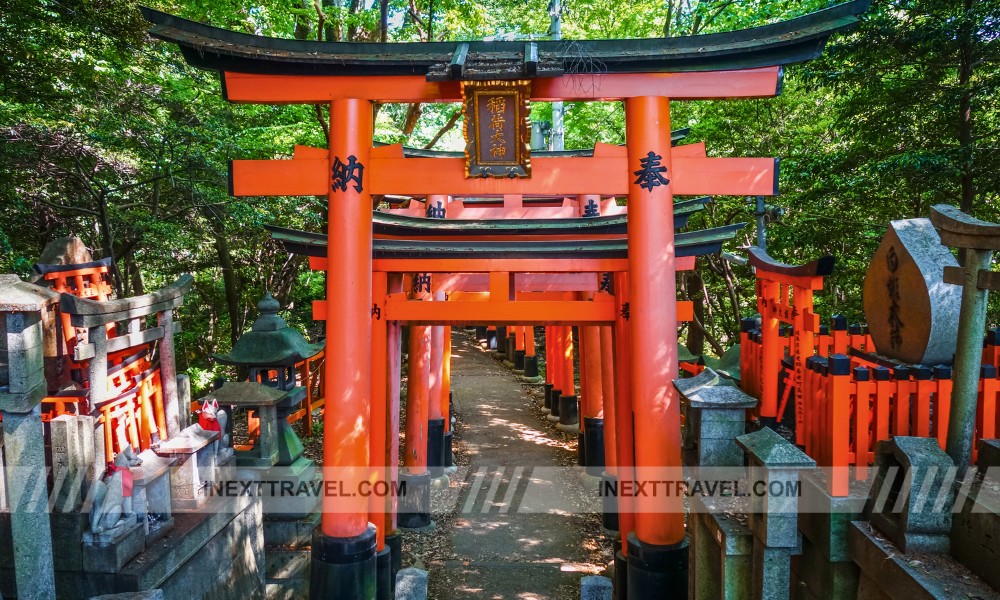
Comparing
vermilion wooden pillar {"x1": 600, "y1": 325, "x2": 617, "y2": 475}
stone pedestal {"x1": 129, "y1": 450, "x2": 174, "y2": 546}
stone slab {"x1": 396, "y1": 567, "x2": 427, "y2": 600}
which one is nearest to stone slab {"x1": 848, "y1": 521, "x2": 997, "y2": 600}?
stone slab {"x1": 396, "y1": 567, "x2": 427, "y2": 600}

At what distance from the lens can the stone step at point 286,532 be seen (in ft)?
28.3

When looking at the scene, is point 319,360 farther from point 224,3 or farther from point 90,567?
point 90,567

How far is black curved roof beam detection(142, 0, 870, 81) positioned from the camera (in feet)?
19.0

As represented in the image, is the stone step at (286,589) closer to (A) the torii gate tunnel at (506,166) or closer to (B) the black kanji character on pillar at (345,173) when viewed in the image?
(A) the torii gate tunnel at (506,166)

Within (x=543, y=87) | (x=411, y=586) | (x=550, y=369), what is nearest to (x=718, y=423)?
(x=543, y=87)

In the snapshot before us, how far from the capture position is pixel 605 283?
923 centimetres

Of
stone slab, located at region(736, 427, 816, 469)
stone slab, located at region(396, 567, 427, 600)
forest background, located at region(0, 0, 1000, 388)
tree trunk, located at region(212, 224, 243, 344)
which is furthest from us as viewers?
tree trunk, located at region(212, 224, 243, 344)

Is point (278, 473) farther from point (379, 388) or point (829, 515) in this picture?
point (829, 515)

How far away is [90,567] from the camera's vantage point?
18.5 feet

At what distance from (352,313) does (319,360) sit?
1005cm

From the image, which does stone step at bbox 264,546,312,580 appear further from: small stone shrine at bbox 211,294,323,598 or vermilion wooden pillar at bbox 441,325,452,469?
vermilion wooden pillar at bbox 441,325,452,469

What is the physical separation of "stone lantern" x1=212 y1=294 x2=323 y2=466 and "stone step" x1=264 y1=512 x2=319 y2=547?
0.77m

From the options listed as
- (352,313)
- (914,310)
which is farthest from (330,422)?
(914,310)

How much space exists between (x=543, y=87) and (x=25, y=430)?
16.7 feet
